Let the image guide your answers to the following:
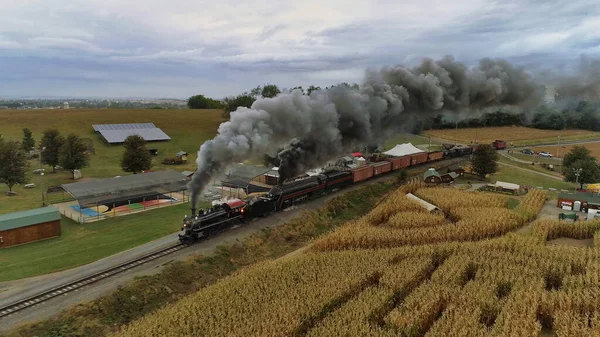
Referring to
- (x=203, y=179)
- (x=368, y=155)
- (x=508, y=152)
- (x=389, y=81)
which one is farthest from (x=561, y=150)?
(x=203, y=179)

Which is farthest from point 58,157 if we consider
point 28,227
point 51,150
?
point 28,227

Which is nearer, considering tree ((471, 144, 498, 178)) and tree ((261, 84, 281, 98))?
tree ((471, 144, 498, 178))

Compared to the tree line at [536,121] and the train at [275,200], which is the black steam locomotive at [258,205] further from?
the tree line at [536,121]

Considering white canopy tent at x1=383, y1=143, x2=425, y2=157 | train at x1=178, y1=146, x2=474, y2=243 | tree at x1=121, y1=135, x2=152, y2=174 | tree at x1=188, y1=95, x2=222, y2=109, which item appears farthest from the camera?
tree at x1=188, y1=95, x2=222, y2=109

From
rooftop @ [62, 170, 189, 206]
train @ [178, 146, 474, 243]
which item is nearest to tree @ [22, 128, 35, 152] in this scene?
rooftop @ [62, 170, 189, 206]

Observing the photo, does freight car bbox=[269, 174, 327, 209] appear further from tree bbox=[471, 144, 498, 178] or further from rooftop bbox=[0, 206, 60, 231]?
tree bbox=[471, 144, 498, 178]

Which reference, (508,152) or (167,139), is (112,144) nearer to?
(167,139)

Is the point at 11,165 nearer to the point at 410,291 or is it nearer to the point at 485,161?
the point at 410,291
